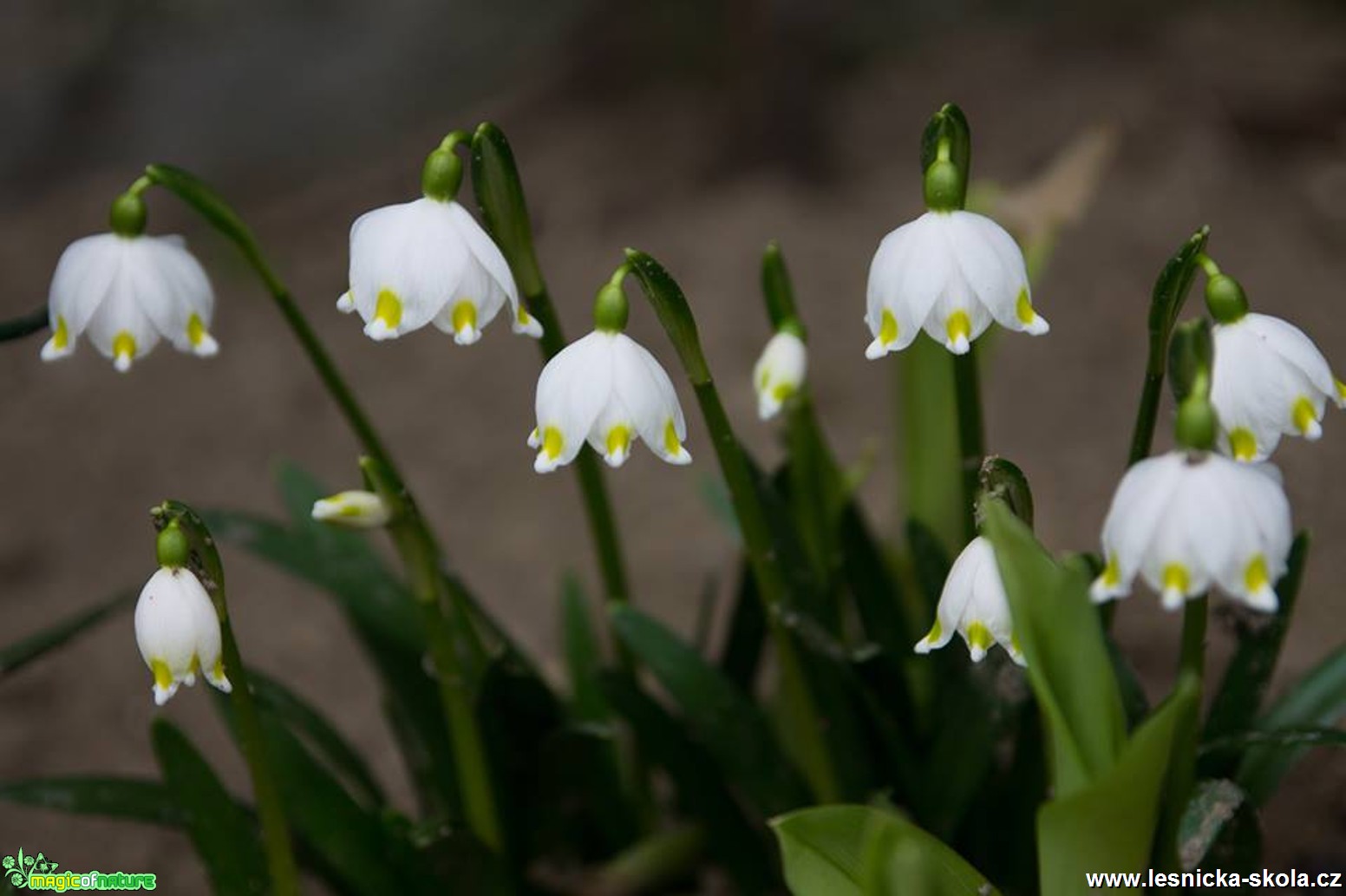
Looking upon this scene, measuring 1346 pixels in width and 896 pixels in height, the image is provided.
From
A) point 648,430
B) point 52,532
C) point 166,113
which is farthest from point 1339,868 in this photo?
point 166,113

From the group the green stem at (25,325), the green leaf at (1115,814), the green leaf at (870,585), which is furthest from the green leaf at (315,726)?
the green leaf at (1115,814)

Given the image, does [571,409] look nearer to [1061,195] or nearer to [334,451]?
[1061,195]

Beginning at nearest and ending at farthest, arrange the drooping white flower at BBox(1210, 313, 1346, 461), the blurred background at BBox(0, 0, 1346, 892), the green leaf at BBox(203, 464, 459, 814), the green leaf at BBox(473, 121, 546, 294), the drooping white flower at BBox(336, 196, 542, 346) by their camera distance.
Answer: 1. the drooping white flower at BBox(1210, 313, 1346, 461)
2. the drooping white flower at BBox(336, 196, 542, 346)
3. the green leaf at BBox(473, 121, 546, 294)
4. the green leaf at BBox(203, 464, 459, 814)
5. the blurred background at BBox(0, 0, 1346, 892)

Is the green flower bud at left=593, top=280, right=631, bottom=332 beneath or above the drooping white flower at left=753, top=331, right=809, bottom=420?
beneath

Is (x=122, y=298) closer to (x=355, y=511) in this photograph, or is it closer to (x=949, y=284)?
(x=355, y=511)

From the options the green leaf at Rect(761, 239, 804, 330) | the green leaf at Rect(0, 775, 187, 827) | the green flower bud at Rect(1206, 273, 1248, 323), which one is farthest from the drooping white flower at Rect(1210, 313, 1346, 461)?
the green leaf at Rect(0, 775, 187, 827)

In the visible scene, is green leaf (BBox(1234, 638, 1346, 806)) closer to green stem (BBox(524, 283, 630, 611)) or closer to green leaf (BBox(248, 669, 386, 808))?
green stem (BBox(524, 283, 630, 611))
